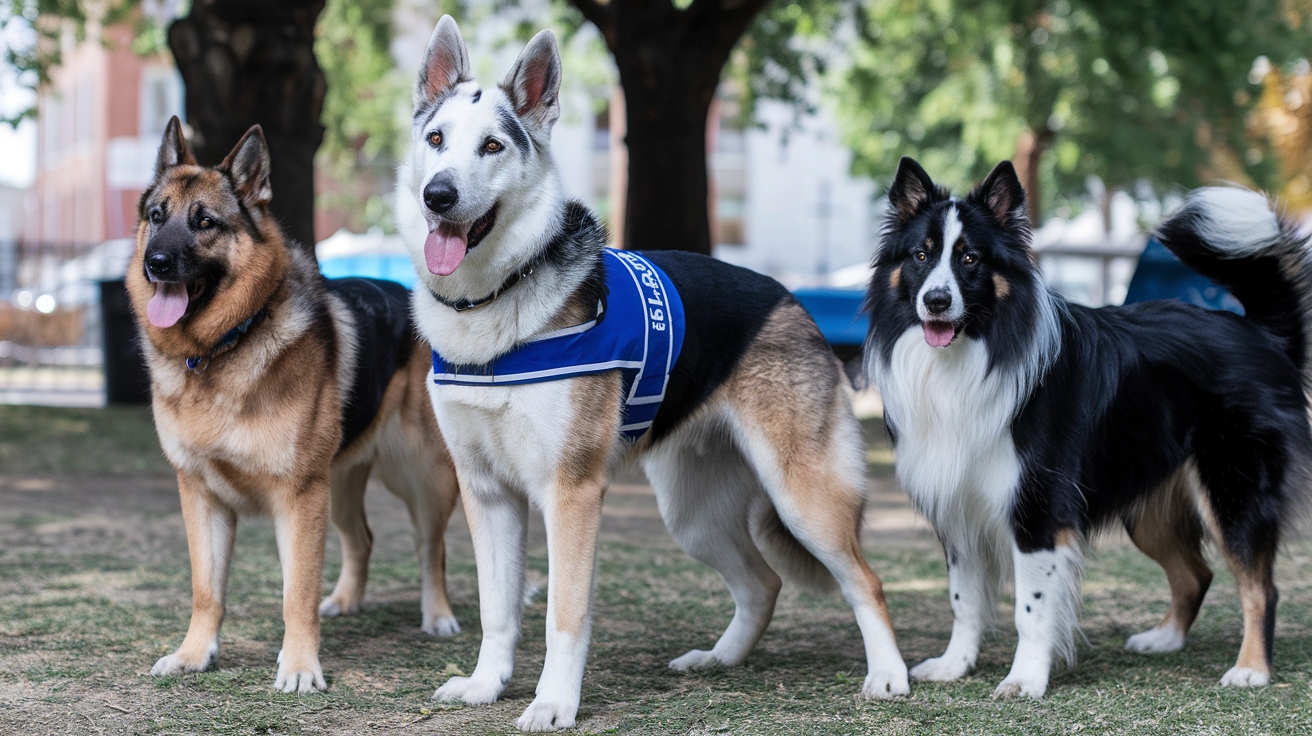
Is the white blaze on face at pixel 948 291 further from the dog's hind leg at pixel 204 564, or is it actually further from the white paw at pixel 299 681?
the dog's hind leg at pixel 204 564

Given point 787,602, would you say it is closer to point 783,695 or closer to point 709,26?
point 783,695

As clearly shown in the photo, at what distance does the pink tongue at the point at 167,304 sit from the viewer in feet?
13.6

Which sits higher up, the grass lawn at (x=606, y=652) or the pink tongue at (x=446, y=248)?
the pink tongue at (x=446, y=248)

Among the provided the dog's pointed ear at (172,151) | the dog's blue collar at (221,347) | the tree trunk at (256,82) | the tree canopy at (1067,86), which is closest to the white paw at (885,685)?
the dog's blue collar at (221,347)

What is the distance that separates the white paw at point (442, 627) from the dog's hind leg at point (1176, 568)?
2951 mm

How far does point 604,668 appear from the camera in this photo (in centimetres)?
450

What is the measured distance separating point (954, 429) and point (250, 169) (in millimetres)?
2909

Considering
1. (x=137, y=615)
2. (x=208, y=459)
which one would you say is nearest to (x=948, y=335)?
(x=208, y=459)

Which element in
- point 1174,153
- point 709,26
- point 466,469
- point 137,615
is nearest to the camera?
point 466,469

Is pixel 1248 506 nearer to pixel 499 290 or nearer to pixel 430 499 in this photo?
pixel 499 290

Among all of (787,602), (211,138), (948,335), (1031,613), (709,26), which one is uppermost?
(709,26)

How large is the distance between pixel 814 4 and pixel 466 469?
550 inches

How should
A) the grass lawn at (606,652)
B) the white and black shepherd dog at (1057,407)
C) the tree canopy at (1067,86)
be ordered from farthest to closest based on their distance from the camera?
the tree canopy at (1067,86)
the white and black shepherd dog at (1057,407)
the grass lawn at (606,652)

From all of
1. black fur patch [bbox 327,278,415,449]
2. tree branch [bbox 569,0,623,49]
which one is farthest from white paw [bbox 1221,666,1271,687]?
tree branch [bbox 569,0,623,49]
